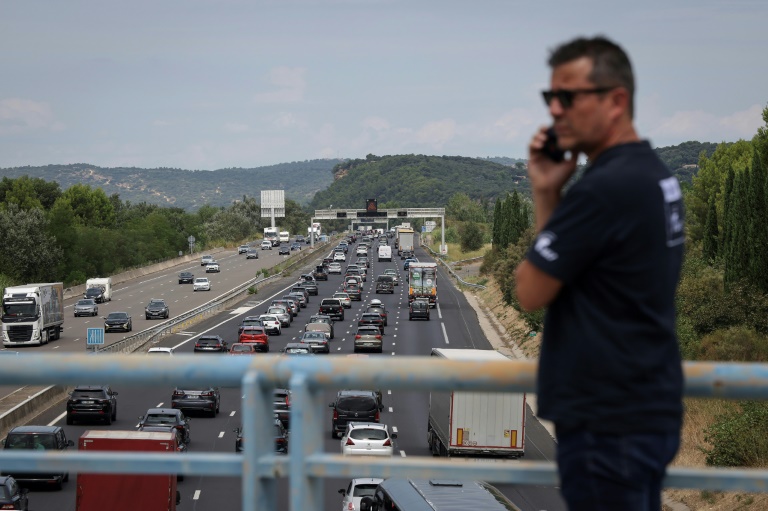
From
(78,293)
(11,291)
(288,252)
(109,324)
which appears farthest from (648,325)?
(288,252)

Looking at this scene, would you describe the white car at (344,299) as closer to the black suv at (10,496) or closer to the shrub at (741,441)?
the shrub at (741,441)

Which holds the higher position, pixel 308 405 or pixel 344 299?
pixel 308 405

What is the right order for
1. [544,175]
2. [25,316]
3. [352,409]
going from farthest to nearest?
[25,316], [352,409], [544,175]

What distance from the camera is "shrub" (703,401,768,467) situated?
25.7m

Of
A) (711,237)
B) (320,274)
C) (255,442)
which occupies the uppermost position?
(255,442)

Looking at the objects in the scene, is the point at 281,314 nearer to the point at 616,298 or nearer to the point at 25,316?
the point at 25,316

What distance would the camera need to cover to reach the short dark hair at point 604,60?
3549 mm

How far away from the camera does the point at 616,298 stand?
11.1 ft

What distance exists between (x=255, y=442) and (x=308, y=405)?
228 millimetres

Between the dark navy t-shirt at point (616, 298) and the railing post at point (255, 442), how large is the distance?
3.39 ft

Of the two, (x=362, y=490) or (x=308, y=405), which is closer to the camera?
(x=308, y=405)

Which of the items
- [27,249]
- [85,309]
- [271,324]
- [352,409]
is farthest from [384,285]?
[352,409]

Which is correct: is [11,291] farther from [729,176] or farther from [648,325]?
[648,325]

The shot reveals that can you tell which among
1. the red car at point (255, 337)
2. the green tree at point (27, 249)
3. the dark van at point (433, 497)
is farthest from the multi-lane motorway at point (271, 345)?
the green tree at point (27, 249)
